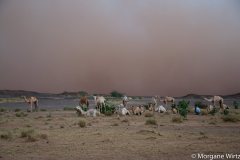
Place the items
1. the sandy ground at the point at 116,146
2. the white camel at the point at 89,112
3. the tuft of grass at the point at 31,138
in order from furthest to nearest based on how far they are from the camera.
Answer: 1. the white camel at the point at 89,112
2. the tuft of grass at the point at 31,138
3. the sandy ground at the point at 116,146

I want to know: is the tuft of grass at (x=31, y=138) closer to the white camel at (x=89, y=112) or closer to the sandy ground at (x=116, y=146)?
the sandy ground at (x=116, y=146)

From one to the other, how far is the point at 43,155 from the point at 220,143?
6.44 m

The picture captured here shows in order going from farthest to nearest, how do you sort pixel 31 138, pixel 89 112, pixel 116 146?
1. pixel 89 112
2. pixel 31 138
3. pixel 116 146

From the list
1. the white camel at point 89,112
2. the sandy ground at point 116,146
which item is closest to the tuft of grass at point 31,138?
the sandy ground at point 116,146

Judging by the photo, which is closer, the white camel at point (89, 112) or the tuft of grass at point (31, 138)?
the tuft of grass at point (31, 138)

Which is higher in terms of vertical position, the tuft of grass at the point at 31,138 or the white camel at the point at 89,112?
the white camel at the point at 89,112

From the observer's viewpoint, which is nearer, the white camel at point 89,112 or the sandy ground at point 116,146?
the sandy ground at point 116,146

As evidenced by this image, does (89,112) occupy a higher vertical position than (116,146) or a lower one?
higher

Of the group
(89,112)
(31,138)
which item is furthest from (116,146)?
(89,112)

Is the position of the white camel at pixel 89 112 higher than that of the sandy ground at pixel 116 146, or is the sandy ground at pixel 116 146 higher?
the white camel at pixel 89 112

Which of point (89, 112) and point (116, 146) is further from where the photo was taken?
point (89, 112)

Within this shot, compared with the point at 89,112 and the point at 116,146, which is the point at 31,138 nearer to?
the point at 116,146

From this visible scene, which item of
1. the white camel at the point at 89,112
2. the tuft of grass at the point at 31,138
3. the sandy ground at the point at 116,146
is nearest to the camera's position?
the sandy ground at the point at 116,146

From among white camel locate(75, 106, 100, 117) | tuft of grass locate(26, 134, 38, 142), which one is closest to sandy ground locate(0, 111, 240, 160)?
tuft of grass locate(26, 134, 38, 142)
